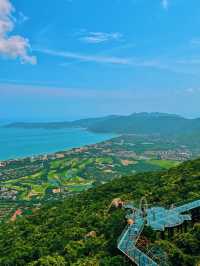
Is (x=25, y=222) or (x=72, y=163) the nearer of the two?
(x=25, y=222)

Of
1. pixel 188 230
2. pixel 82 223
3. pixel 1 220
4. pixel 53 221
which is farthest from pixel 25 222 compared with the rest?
pixel 1 220

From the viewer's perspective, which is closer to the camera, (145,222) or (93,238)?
(145,222)

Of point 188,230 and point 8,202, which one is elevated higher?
point 188,230

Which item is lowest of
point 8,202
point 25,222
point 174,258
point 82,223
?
point 8,202

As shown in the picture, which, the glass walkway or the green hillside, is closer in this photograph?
the glass walkway

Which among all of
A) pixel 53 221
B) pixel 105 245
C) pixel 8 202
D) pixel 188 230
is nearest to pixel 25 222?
pixel 53 221

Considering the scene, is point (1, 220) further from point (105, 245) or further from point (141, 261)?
point (141, 261)

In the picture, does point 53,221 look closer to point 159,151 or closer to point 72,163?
point 72,163

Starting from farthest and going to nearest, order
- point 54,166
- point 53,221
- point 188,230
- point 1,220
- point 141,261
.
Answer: point 54,166
point 1,220
point 53,221
point 188,230
point 141,261

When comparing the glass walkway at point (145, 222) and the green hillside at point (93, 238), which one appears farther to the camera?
the green hillside at point (93, 238)

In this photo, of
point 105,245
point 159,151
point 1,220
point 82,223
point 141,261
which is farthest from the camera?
point 159,151

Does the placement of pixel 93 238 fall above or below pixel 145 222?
below
